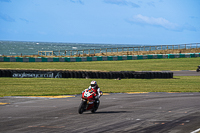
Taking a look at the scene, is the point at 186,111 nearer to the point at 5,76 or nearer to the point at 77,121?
the point at 77,121

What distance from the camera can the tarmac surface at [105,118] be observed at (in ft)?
32.7

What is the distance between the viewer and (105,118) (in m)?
11.9

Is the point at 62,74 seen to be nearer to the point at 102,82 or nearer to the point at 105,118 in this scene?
the point at 102,82

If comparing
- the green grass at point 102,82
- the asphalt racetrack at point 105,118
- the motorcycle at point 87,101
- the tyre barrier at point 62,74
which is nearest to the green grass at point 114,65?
the green grass at point 102,82

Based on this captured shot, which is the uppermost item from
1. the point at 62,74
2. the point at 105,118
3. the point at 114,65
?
the point at 114,65

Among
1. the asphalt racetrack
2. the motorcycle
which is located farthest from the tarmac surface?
the motorcycle

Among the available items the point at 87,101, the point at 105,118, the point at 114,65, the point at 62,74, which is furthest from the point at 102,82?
the point at 114,65

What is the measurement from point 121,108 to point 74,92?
7.25 meters

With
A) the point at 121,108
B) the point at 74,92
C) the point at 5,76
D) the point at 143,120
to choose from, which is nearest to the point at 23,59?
the point at 5,76

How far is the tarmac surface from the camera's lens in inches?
392

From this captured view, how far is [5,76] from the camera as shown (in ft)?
101

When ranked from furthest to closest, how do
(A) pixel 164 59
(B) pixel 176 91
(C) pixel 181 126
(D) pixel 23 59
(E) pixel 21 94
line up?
(A) pixel 164 59, (D) pixel 23 59, (B) pixel 176 91, (E) pixel 21 94, (C) pixel 181 126

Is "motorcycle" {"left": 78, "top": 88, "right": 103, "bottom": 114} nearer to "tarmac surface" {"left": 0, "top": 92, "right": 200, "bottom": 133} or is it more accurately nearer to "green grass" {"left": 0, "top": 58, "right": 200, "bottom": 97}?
"tarmac surface" {"left": 0, "top": 92, "right": 200, "bottom": 133}

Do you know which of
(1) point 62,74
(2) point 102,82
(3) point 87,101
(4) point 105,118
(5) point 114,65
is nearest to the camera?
(4) point 105,118
